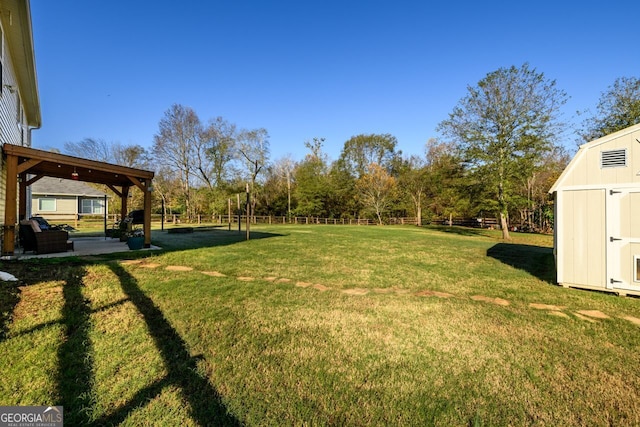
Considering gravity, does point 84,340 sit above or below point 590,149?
below

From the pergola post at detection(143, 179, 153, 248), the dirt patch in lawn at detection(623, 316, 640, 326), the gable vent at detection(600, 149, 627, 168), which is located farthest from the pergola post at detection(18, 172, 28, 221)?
the gable vent at detection(600, 149, 627, 168)

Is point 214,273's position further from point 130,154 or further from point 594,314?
point 130,154

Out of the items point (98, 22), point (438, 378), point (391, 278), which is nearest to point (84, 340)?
point (438, 378)

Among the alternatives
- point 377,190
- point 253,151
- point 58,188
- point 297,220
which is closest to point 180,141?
point 253,151

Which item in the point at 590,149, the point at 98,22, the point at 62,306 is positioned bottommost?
the point at 62,306

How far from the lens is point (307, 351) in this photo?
9.73 feet

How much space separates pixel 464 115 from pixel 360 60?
7444 millimetres

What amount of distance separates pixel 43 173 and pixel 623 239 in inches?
605

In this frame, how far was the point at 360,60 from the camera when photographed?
18062 mm

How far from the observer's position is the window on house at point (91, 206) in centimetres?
2425

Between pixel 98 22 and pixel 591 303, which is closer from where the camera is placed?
pixel 591 303

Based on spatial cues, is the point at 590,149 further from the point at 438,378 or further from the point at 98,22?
the point at 98,22

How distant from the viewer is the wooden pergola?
588 centimetres

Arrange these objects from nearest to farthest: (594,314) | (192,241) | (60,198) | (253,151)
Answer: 1. (594,314)
2. (192,241)
3. (60,198)
4. (253,151)
